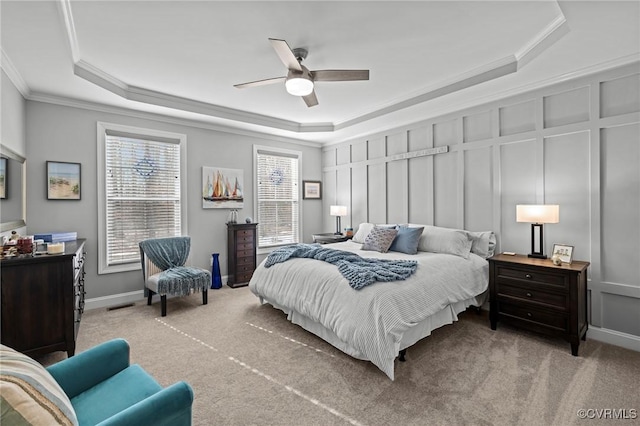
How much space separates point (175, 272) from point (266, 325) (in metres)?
1.46

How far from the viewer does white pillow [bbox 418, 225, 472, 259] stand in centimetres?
368

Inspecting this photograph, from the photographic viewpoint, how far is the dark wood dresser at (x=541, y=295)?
108 inches

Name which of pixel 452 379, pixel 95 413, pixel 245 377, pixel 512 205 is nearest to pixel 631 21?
pixel 512 205

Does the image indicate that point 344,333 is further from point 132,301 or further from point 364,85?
point 132,301

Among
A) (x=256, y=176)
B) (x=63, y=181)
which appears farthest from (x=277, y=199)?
(x=63, y=181)

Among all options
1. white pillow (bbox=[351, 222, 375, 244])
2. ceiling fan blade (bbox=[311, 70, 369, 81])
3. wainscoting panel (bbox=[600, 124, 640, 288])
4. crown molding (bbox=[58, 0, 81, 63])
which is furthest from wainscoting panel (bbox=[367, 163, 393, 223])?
crown molding (bbox=[58, 0, 81, 63])

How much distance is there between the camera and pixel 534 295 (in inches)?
118

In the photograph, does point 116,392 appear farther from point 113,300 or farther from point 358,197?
point 358,197

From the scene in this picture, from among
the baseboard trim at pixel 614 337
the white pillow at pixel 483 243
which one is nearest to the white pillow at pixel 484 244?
the white pillow at pixel 483 243

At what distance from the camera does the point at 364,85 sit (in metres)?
3.83

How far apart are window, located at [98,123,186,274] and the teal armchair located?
305 cm

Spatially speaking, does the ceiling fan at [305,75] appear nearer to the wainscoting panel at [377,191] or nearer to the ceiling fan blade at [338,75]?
the ceiling fan blade at [338,75]

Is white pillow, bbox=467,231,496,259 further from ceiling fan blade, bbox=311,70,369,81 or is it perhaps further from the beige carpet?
ceiling fan blade, bbox=311,70,369,81

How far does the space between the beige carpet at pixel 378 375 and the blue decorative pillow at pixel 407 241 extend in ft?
3.34
